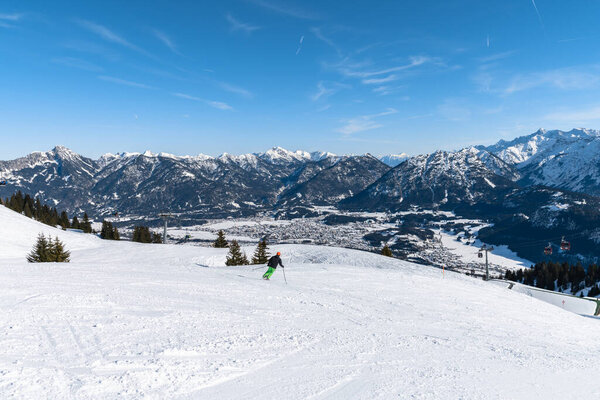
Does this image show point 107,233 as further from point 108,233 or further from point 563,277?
point 563,277

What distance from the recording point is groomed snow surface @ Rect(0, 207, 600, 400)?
7.80 meters

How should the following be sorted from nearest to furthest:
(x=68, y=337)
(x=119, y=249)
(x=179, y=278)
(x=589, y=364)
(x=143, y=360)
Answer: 1. (x=143, y=360)
2. (x=68, y=337)
3. (x=589, y=364)
4. (x=179, y=278)
5. (x=119, y=249)

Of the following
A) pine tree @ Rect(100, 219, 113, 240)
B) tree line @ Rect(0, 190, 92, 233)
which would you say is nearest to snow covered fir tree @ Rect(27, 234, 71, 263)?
pine tree @ Rect(100, 219, 113, 240)

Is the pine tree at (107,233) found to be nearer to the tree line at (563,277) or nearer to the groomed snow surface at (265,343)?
the groomed snow surface at (265,343)

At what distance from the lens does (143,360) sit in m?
8.69

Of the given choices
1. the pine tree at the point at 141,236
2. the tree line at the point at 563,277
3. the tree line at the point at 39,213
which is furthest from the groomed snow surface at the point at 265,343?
the tree line at the point at 563,277

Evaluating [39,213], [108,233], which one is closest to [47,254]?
[108,233]

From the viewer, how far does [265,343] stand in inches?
420

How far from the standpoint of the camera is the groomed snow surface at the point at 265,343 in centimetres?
780

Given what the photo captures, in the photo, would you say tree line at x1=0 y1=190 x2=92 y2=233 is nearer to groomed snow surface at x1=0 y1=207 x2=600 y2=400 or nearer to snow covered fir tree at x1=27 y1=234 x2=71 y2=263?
snow covered fir tree at x1=27 y1=234 x2=71 y2=263

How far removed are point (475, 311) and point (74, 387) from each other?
66.0 feet

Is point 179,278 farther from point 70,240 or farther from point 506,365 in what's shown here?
point 70,240

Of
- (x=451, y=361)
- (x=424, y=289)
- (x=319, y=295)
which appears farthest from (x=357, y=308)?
(x=424, y=289)

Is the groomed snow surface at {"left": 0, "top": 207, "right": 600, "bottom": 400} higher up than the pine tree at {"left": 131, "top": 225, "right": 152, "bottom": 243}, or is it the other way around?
the groomed snow surface at {"left": 0, "top": 207, "right": 600, "bottom": 400}
